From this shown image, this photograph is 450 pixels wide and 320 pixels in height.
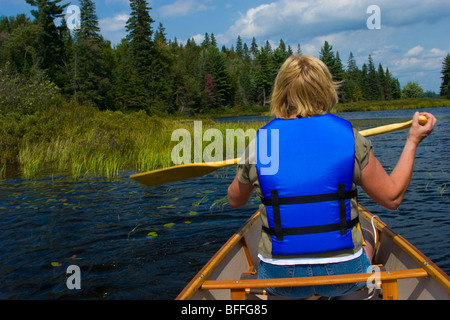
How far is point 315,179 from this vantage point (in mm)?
2340

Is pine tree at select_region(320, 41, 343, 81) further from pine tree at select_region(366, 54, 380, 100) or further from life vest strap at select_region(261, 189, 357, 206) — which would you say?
life vest strap at select_region(261, 189, 357, 206)

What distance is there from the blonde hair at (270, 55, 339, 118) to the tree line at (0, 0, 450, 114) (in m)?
18.0

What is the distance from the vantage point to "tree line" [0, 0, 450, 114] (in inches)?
1620

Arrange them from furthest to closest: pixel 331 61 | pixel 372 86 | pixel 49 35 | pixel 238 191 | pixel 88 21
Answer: pixel 372 86 → pixel 331 61 → pixel 88 21 → pixel 49 35 → pixel 238 191

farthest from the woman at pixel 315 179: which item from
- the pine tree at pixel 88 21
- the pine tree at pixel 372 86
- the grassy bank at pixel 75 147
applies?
the pine tree at pixel 372 86

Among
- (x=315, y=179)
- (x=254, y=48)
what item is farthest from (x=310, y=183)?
(x=254, y=48)

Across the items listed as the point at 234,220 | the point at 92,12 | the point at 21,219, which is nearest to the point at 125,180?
the point at 21,219

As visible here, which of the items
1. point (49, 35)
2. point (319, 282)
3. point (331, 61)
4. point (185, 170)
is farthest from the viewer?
point (331, 61)

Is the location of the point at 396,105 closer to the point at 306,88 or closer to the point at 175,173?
the point at 175,173

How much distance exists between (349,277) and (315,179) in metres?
0.58

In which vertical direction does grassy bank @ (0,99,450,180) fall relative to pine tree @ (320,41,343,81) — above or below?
below

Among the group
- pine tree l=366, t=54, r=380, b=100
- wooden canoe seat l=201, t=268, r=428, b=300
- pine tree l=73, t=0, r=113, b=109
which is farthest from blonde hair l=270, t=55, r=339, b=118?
pine tree l=366, t=54, r=380, b=100

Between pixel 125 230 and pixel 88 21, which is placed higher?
pixel 88 21
